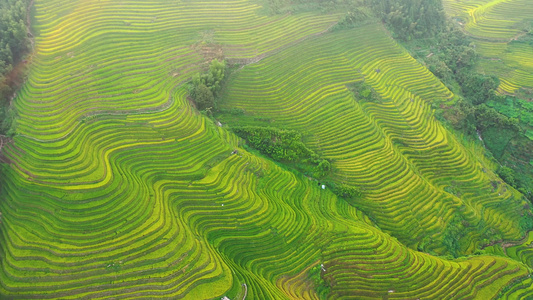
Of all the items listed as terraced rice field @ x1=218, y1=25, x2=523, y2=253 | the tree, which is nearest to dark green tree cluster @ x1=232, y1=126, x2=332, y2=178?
terraced rice field @ x1=218, y1=25, x2=523, y2=253

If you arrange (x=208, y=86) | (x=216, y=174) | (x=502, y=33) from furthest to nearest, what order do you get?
(x=502, y=33) < (x=208, y=86) < (x=216, y=174)

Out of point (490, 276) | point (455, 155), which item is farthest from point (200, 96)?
point (490, 276)

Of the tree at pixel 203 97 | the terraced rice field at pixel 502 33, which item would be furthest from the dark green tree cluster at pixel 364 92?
the terraced rice field at pixel 502 33

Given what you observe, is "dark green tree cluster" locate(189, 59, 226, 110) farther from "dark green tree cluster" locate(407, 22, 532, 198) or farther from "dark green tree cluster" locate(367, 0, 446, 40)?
"dark green tree cluster" locate(367, 0, 446, 40)

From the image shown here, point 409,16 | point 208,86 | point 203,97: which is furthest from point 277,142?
point 409,16

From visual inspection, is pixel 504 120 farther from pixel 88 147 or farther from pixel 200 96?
pixel 88 147

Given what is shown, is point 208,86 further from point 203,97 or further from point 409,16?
point 409,16
